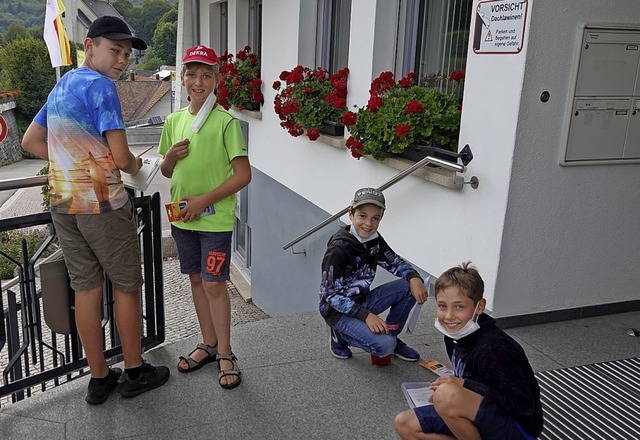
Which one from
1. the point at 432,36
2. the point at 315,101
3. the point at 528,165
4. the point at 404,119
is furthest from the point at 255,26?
the point at 528,165

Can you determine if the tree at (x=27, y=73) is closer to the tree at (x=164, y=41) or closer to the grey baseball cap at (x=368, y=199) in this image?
the tree at (x=164, y=41)

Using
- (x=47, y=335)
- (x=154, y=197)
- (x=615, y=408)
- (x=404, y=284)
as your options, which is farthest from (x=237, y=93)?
(x=615, y=408)

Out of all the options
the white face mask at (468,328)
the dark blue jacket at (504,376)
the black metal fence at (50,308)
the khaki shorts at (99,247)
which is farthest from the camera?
the black metal fence at (50,308)

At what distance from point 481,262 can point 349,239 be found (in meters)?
1.00

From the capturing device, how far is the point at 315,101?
20.1ft

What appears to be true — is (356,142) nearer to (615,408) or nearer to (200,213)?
(200,213)

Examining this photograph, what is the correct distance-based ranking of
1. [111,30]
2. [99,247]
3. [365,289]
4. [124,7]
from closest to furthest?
[111,30], [99,247], [365,289], [124,7]

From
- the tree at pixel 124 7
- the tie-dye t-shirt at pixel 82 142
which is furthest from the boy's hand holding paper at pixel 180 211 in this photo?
the tree at pixel 124 7

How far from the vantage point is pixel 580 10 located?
3568 mm

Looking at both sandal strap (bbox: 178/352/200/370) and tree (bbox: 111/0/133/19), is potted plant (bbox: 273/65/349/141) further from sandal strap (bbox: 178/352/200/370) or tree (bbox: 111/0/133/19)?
tree (bbox: 111/0/133/19)

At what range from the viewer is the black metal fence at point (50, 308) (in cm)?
324

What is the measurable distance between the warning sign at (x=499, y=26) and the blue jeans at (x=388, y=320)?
1.46 metres

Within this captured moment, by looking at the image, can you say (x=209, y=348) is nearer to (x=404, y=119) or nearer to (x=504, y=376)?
(x=504, y=376)

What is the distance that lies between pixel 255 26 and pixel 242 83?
125 centimetres
